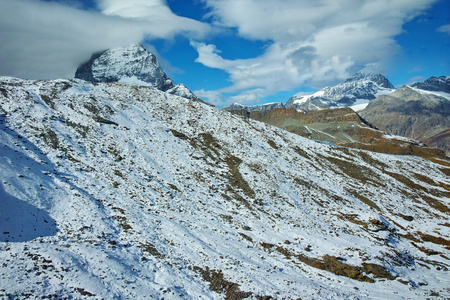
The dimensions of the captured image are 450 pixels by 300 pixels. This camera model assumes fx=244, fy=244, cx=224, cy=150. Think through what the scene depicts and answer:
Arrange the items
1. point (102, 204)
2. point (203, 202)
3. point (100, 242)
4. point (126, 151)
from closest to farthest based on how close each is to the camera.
Answer: point (100, 242)
point (102, 204)
point (203, 202)
point (126, 151)

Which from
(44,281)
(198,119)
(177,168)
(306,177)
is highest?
(198,119)

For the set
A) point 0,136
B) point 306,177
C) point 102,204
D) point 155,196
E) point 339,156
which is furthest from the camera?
point 339,156

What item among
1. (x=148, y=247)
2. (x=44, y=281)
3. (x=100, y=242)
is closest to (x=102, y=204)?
(x=100, y=242)

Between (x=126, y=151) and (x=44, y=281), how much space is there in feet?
69.6

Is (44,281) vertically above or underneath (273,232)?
underneath

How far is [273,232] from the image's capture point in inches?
994

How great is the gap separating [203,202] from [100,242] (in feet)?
40.8

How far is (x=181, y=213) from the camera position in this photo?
24359 millimetres

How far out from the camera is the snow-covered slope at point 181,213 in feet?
50.2

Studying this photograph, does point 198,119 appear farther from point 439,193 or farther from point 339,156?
point 439,193

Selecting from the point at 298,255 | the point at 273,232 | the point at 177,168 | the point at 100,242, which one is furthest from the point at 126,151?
the point at 298,255

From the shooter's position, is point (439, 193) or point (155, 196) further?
point (439, 193)

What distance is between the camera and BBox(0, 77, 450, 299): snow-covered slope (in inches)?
602

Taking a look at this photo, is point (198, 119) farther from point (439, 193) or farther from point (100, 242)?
point (439, 193)
